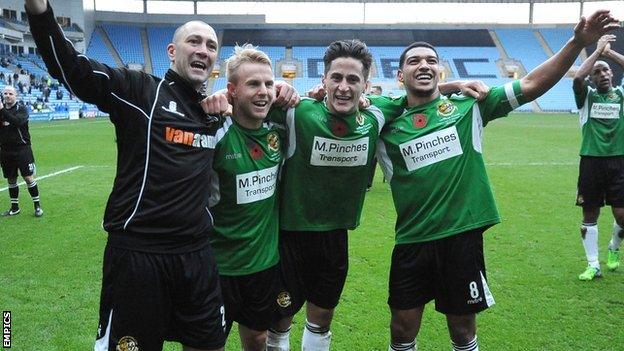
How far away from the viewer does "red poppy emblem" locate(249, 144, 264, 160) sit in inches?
123

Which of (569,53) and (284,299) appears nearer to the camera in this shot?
(569,53)

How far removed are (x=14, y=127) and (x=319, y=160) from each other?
25.7 feet

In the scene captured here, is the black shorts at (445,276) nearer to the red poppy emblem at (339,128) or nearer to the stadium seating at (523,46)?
the red poppy emblem at (339,128)

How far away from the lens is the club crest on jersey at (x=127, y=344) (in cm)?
264

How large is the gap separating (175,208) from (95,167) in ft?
42.6

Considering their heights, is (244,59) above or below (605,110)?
above

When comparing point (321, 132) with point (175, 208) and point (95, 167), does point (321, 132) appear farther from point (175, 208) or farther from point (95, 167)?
point (95, 167)

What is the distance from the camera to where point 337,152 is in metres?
3.35

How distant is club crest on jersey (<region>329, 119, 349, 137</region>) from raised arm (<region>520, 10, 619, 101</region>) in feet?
3.76

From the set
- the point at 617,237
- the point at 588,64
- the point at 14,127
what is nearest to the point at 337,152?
the point at 588,64

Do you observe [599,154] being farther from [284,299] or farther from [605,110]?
[284,299]

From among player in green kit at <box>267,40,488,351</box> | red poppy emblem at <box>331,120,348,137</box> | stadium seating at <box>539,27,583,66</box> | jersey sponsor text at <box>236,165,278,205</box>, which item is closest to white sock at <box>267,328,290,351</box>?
player in green kit at <box>267,40,488,351</box>

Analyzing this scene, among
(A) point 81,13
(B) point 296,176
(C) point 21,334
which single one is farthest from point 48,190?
(A) point 81,13

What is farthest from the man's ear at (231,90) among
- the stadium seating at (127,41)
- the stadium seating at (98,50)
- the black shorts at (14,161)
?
the stadium seating at (127,41)
